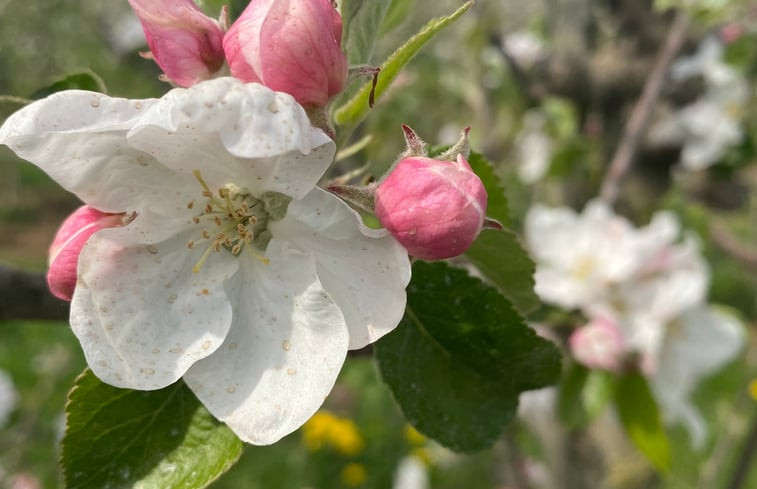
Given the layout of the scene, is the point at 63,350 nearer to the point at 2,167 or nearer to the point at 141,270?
the point at 141,270

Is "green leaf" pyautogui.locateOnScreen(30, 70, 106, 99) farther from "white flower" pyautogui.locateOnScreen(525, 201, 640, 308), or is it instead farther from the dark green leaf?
"white flower" pyautogui.locateOnScreen(525, 201, 640, 308)

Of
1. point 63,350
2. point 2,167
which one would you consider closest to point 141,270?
point 63,350

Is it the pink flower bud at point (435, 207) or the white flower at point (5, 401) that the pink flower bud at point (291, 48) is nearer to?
the pink flower bud at point (435, 207)

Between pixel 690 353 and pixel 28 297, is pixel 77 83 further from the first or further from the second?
pixel 690 353

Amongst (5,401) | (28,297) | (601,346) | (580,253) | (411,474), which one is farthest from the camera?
(411,474)

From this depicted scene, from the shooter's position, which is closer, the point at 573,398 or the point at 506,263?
the point at 506,263

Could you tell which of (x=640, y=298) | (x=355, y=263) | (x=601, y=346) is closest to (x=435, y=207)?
(x=355, y=263)

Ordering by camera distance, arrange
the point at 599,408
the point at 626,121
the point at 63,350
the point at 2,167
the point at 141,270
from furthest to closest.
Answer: the point at 2,167 < the point at 63,350 < the point at 626,121 < the point at 599,408 < the point at 141,270

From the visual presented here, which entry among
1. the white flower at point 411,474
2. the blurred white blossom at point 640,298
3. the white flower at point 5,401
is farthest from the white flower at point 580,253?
the white flower at point 5,401
